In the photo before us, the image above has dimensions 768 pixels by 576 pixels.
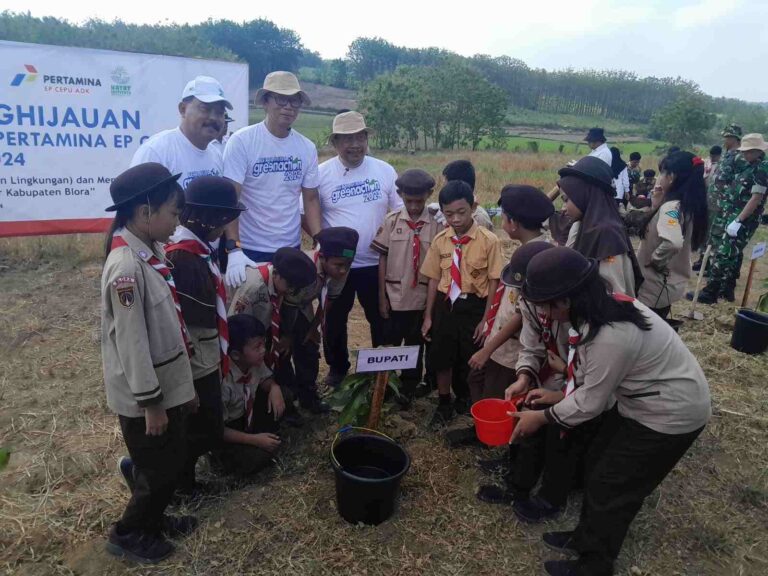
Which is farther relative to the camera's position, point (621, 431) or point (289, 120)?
point (289, 120)

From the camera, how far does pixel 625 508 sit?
227 centimetres

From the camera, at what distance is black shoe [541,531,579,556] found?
102 inches

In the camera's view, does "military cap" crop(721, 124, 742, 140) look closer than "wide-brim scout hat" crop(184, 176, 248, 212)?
No

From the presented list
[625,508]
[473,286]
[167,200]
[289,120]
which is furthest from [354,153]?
[625,508]

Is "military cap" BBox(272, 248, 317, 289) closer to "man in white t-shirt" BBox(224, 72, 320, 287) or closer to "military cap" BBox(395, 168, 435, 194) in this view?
"man in white t-shirt" BBox(224, 72, 320, 287)

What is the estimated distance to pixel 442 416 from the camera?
3.67 m

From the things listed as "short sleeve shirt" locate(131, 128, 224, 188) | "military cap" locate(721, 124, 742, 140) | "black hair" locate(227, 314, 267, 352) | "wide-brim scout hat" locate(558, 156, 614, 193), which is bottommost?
"black hair" locate(227, 314, 267, 352)

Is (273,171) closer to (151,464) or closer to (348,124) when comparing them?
(348,124)

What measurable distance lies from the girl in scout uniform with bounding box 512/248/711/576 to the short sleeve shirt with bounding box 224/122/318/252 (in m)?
2.00

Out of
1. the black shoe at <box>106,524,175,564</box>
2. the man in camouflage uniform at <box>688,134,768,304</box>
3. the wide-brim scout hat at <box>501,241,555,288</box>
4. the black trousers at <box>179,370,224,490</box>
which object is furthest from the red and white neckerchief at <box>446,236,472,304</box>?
the man in camouflage uniform at <box>688,134,768,304</box>

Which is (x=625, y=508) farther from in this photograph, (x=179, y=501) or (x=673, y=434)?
(x=179, y=501)

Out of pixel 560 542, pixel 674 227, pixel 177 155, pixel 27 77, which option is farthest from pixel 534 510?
pixel 27 77

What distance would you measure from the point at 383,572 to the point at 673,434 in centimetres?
139

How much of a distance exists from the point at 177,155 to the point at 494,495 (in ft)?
8.66
